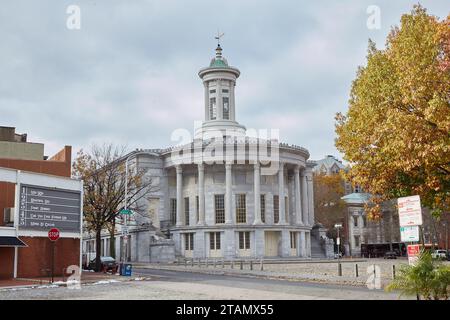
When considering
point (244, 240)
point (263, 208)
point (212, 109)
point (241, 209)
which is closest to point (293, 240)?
point (263, 208)

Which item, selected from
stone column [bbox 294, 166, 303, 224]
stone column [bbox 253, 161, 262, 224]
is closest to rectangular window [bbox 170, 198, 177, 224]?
stone column [bbox 253, 161, 262, 224]

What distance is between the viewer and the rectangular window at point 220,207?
6750cm

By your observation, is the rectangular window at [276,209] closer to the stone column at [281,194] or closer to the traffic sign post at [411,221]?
the stone column at [281,194]

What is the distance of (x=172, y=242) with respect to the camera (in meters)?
64.4

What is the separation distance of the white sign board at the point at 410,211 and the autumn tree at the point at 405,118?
19.9 feet

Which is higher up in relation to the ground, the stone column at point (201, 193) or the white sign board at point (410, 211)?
the stone column at point (201, 193)

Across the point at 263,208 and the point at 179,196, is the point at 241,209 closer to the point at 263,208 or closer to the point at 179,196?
the point at 263,208

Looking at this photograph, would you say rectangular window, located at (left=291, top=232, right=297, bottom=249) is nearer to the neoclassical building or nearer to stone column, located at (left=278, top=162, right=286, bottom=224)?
the neoclassical building

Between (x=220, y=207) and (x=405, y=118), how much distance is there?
152 feet

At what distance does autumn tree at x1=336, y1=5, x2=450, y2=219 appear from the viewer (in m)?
22.6

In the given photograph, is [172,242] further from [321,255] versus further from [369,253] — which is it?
[369,253]

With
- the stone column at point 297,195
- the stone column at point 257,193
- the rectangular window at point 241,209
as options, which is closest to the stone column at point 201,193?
the rectangular window at point 241,209

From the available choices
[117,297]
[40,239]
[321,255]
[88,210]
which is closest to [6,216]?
[40,239]

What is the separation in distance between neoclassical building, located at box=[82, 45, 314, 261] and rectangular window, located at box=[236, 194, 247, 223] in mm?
121
